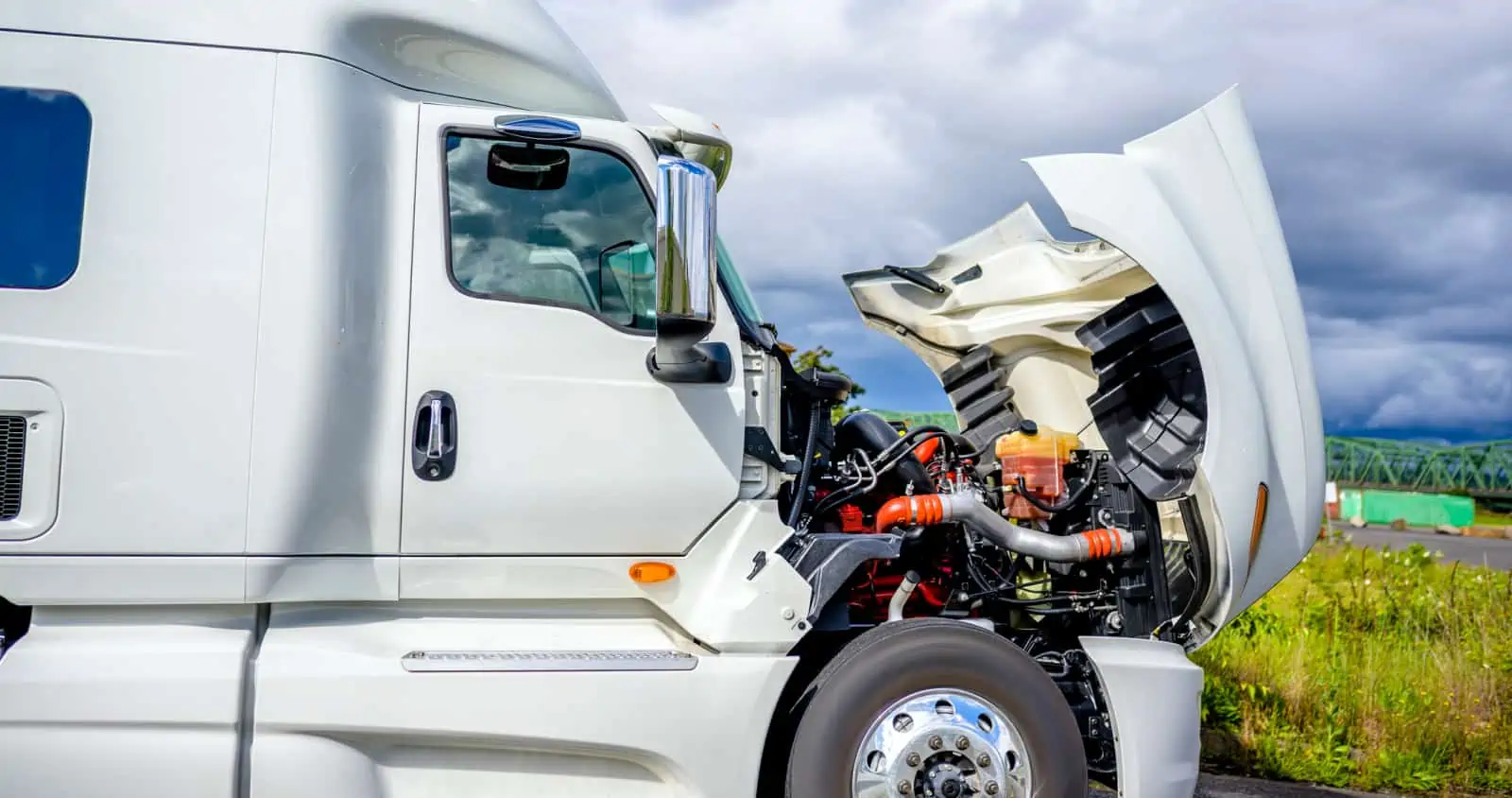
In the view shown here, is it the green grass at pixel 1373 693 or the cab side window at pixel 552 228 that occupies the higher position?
the cab side window at pixel 552 228

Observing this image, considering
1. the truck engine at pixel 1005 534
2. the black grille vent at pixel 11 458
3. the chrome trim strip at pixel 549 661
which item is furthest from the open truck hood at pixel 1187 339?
the black grille vent at pixel 11 458

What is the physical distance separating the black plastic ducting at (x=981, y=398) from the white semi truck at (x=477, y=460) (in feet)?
1.61

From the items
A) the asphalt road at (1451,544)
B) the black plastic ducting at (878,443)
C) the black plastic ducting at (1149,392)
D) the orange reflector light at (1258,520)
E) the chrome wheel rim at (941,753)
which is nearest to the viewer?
the chrome wheel rim at (941,753)

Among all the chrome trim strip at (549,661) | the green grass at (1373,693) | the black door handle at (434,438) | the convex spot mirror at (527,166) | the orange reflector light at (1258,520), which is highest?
the convex spot mirror at (527,166)

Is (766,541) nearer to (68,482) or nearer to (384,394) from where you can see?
A: (384,394)

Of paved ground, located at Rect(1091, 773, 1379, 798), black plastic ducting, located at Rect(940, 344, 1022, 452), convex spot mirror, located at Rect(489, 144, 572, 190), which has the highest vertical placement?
convex spot mirror, located at Rect(489, 144, 572, 190)

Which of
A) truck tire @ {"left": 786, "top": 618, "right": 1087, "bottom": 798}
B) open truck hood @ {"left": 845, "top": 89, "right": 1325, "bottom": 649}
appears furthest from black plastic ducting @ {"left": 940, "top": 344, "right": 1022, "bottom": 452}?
truck tire @ {"left": 786, "top": 618, "right": 1087, "bottom": 798}

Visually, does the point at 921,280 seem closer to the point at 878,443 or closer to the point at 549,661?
the point at 878,443

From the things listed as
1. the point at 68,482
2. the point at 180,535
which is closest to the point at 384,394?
the point at 180,535

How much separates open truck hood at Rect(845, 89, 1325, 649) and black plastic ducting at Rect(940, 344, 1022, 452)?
3 centimetres

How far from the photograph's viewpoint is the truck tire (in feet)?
11.9

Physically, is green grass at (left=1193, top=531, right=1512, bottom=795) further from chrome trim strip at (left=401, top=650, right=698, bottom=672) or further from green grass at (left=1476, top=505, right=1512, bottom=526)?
green grass at (left=1476, top=505, right=1512, bottom=526)

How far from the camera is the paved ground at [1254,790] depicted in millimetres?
5395

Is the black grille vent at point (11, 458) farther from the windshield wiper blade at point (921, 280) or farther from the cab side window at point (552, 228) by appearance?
the windshield wiper blade at point (921, 280)
